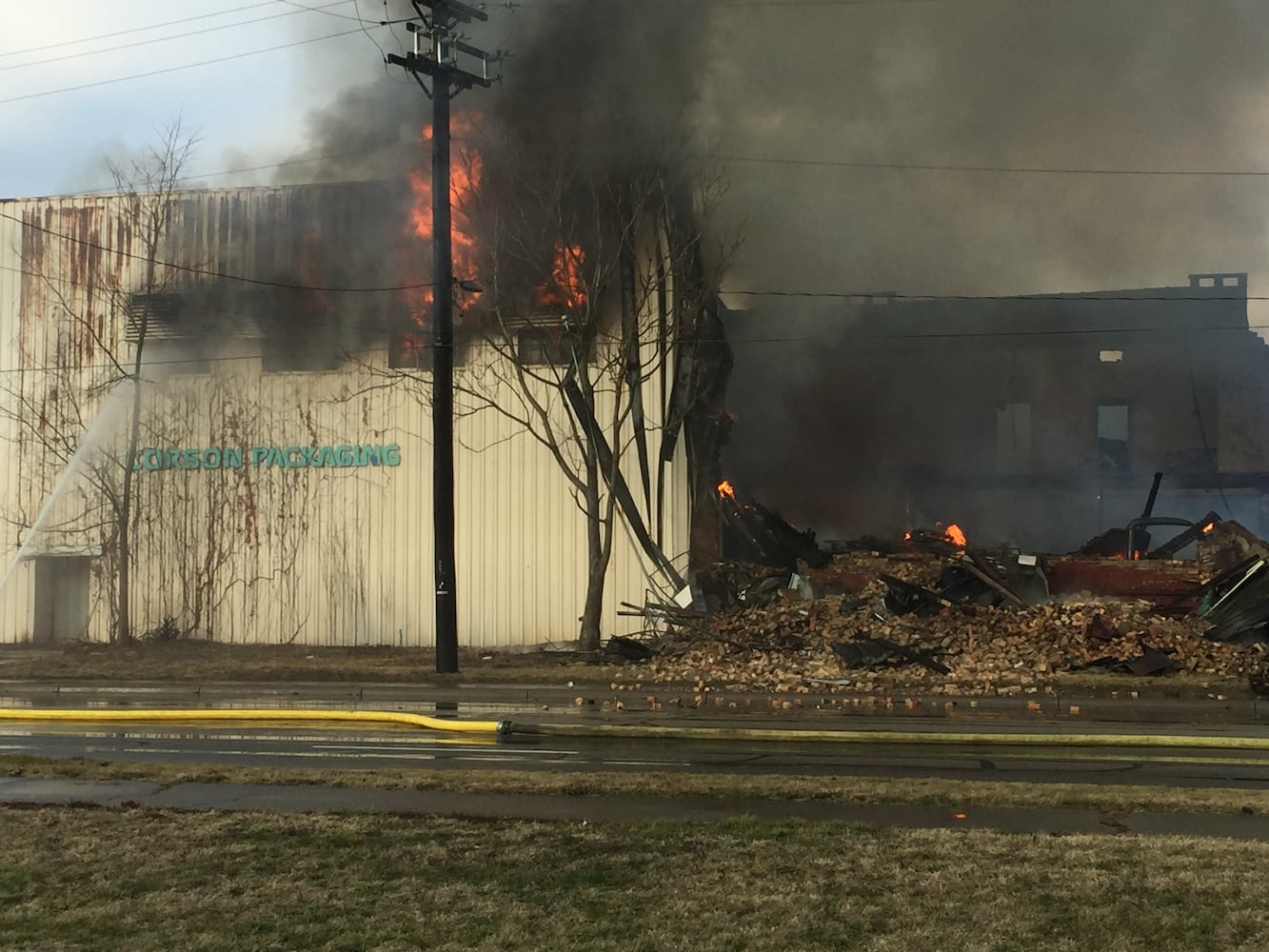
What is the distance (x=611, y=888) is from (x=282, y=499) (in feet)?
51.4

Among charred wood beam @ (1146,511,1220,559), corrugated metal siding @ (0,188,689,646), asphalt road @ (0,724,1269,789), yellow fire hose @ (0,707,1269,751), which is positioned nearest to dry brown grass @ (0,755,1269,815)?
asphalt road @ (0,724,1269,789)

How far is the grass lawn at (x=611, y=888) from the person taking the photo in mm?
3713

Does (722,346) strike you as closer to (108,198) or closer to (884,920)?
(108,198)

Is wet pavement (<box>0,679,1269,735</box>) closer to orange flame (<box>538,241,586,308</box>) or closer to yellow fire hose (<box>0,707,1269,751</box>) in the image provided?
yellow fire hose (<box>0,707,1269,751</box>)

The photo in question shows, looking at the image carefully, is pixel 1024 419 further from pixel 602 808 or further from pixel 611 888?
pixel 611 888

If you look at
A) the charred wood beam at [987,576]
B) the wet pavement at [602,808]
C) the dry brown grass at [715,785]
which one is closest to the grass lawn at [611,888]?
the wet pavement at [602,808]

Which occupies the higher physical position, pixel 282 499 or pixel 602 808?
pixel 282 499

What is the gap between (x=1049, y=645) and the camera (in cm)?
1305

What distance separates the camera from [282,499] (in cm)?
1872

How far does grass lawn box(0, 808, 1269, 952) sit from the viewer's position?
3.71 m

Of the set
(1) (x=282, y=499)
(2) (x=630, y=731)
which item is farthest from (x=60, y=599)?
(2) (x=630, y=731)

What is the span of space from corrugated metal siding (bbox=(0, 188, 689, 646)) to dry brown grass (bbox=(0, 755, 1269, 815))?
1028 centimetres

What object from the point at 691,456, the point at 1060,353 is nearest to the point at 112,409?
the point at 691,456

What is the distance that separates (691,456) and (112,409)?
33.4ft
